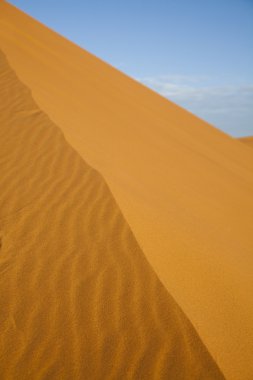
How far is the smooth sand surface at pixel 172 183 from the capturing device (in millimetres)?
2570

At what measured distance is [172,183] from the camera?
192 inches

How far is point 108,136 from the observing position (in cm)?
577

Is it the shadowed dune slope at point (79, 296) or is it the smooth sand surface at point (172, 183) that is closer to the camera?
the shadowed dune slope at point (79, 296)

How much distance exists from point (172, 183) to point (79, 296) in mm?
2704

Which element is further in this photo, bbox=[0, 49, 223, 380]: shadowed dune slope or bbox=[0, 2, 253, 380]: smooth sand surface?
bbox=[0, 2, 253, 380]: smooth sand surface

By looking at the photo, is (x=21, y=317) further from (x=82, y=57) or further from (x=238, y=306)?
(x=82, y=57)

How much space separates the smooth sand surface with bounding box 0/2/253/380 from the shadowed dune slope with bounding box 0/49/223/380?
0.53 ft

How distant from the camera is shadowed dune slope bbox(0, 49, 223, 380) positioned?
2.09 m

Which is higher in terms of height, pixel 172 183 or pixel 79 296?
pixel 172 183

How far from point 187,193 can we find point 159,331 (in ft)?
8.90

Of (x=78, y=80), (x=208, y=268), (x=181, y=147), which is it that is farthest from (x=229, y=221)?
(x=78, y=80)

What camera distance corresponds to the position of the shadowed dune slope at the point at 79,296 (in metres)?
2.09

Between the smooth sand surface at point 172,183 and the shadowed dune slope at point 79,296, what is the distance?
0.53 feet

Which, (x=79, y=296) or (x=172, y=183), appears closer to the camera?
(x=79, y=296)
